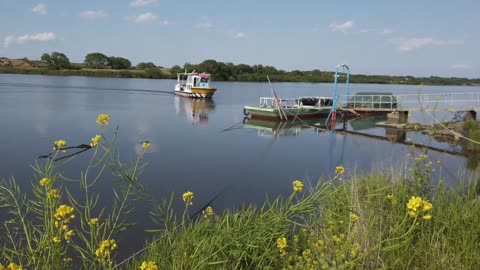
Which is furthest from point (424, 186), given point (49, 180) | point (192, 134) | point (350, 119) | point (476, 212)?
point (350, 119)

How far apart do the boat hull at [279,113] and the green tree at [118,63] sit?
10075 centimetres

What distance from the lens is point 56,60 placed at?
110250mm

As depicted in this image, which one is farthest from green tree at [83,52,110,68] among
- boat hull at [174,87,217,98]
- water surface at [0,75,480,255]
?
water surface at [0,75,480,255]

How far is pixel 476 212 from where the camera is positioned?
478cm

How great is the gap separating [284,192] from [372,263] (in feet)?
22.4

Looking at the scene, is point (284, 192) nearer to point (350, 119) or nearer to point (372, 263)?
point (372, 263)

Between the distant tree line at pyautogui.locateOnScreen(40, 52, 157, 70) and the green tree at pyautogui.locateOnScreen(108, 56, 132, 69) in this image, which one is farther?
the green tree at pyautogui.locateOnScreen(108, 56, 132, 69)

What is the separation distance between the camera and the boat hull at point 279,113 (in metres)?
27.2

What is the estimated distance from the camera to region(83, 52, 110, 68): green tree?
388ft

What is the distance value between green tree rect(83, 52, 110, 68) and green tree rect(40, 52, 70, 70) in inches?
282

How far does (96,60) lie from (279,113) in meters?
104

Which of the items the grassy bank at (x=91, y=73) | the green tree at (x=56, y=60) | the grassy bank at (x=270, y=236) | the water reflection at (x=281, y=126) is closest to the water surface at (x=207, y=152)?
the water reflection at (x=281, y=126)

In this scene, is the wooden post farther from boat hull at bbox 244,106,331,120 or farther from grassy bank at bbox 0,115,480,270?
grassy bank at bbox 0,115,480,270

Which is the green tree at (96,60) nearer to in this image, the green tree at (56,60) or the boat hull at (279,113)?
the green tree at (56,60)
